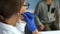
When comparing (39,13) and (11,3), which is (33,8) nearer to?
(39,13)

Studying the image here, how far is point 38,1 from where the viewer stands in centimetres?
111

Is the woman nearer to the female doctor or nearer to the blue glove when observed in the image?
the blue glove

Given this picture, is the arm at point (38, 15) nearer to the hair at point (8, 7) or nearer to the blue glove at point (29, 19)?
the blue glove at point (29, 19)

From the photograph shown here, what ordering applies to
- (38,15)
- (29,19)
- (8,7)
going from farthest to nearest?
(38,15) → (29,19) → (8,7)

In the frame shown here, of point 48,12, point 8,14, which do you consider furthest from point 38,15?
point 8,14

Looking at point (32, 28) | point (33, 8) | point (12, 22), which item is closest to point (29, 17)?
point (32, 28)

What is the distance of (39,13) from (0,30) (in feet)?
2.38

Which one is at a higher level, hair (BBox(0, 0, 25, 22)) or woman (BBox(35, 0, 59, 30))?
hair (BBox(0, 0, 25, 22))

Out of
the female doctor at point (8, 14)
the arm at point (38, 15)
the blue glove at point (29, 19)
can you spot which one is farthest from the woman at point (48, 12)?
the female doctor at point (8, 14)

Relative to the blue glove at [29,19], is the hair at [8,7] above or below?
above

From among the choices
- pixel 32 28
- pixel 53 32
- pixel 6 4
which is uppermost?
pixel 6 4

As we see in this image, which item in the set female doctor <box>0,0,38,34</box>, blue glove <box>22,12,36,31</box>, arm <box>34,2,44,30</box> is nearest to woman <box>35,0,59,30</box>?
arm <box>34,2,44,30</box>

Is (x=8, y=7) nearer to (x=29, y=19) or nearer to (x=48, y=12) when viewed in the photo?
(x=29, y=19)

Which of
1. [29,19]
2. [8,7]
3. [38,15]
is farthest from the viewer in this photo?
[38,15]
